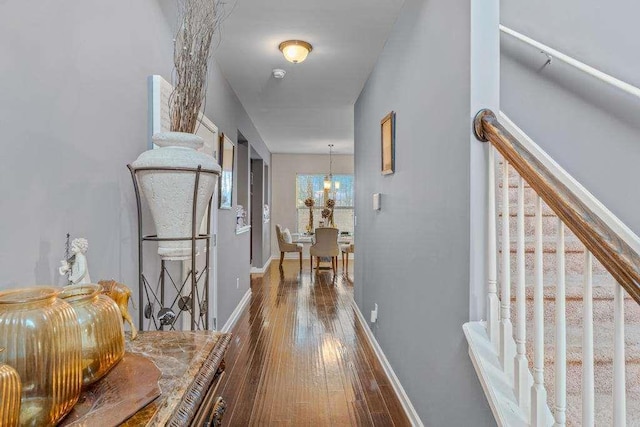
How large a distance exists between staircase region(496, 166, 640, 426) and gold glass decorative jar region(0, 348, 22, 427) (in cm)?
136

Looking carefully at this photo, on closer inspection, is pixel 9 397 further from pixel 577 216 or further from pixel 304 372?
pixel 304 372

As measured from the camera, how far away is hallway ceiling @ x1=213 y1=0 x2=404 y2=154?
2.30m

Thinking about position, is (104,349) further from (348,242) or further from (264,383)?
(348,242)

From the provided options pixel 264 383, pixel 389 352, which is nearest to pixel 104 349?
pixel 264 383

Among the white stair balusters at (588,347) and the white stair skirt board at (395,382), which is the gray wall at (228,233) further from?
the white stair balusters at (588,347)

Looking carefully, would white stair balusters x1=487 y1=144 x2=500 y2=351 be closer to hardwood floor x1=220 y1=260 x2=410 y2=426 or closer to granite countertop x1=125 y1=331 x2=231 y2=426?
granite countertop x1=125 y1=331 x2=231 y2=426

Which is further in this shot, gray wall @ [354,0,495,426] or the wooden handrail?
gray wall @ [354,0,495,426]

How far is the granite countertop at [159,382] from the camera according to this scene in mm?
622

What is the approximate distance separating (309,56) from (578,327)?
268cm

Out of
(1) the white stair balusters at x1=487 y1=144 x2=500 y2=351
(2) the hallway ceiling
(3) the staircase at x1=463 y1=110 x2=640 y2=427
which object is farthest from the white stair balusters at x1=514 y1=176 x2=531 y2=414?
(2) the hallway ceiling

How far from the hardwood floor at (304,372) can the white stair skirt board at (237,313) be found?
0.07 metres

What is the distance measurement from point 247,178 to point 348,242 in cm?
256

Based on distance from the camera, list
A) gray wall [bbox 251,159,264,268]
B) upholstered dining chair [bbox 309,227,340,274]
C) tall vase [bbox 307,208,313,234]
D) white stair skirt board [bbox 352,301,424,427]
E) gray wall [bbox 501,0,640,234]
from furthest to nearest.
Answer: tall vase [bbox 307,208,313,234] → gray wall [bbox 251,159,264,268] → upholstered dining chair [bbox 309,227,340,274] → white stair skirt board [bbox 352,301,424,427] → gray wall [bbox 501,0,640,234]

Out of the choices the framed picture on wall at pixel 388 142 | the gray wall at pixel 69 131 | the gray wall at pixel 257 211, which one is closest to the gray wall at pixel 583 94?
the framed picture on wall at pixel 388 142
